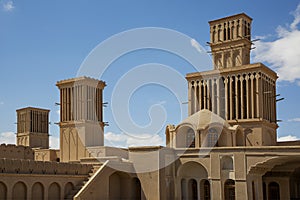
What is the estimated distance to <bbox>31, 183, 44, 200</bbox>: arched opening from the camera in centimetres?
3675

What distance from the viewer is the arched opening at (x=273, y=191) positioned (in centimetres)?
4522

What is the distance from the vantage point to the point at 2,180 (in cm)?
3397

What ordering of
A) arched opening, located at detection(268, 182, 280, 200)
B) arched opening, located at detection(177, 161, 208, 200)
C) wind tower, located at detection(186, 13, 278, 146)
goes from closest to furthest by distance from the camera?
arched opening, located at detection(177, 161, 208, 200) → arched opening, located at detection(268, 182, 280, 200) → wind tower, located at detection(186, 13, 278, 146)

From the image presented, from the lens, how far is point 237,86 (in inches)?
1921

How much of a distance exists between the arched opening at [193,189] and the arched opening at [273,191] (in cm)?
767

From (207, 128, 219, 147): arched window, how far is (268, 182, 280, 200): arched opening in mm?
7721

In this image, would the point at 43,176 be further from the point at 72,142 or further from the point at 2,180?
the point at 72,142

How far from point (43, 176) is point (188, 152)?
1282cm

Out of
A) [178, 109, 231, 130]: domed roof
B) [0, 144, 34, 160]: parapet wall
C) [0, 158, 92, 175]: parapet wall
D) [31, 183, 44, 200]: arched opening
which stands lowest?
[31, 183, 44, 200]: arched opening

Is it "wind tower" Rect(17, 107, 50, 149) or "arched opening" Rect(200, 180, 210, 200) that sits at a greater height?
"wind tower" Rect(17, 107, 50, 149)

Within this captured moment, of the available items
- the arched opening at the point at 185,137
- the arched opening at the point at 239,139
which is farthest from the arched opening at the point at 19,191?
the arched opening at the point at 239,139

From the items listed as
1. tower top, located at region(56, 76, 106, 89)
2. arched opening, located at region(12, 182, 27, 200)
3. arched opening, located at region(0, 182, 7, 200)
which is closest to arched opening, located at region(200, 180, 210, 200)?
arched opening, located at region(12, 182, 27, 200)

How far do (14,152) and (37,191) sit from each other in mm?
24910

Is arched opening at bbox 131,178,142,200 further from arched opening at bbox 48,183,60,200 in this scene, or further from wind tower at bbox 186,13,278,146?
wind tower at bbox 186,13,278,146
